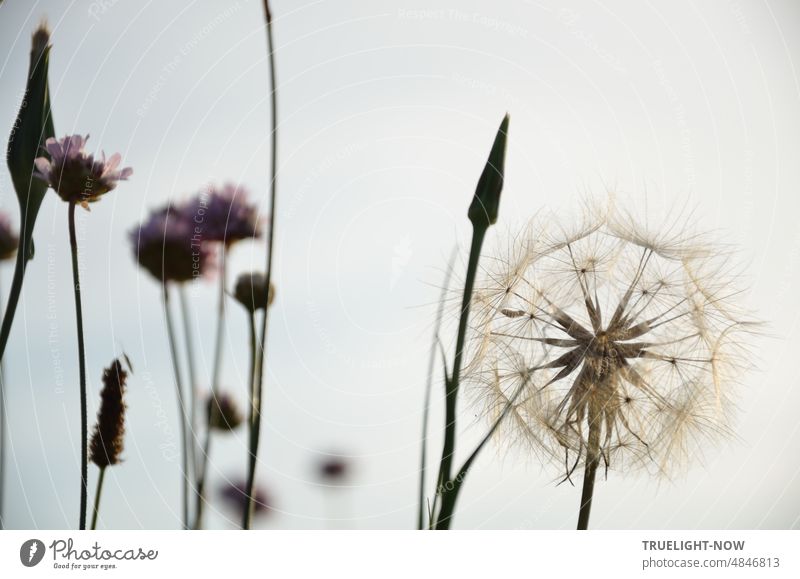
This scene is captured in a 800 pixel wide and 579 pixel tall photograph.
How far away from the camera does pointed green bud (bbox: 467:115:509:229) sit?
4.59 feet

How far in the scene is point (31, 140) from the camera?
1352 millimetres

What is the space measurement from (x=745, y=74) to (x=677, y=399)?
90 cm

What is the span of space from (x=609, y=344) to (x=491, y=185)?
359 mm

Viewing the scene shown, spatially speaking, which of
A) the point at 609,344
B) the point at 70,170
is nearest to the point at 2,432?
the point at 70,170

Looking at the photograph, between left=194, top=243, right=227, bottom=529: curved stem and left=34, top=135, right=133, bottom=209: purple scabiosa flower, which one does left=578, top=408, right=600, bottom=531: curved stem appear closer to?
left=194, top=243, right=227, bottom=529: curved stem

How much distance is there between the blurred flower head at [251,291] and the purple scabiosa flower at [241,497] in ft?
1.20

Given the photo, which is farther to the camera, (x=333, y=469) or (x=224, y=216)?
(x=333, y=469)

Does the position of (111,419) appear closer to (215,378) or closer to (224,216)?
(215,378)

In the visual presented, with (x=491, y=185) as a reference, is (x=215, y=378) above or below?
below

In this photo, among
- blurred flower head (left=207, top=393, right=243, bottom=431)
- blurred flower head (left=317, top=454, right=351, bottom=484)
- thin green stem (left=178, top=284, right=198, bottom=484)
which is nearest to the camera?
thin green stem (left=178, top=284, right=198, bottom=484)

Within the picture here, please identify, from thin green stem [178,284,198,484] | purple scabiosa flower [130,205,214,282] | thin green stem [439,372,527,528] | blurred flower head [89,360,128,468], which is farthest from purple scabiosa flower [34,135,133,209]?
thin green stem [439,372,527,528]

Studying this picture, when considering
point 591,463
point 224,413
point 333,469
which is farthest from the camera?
point 333,469

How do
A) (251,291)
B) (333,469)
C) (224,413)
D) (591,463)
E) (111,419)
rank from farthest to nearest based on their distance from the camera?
(333,469)
(224,413)
(251,291)
(591,463)
(111,419)

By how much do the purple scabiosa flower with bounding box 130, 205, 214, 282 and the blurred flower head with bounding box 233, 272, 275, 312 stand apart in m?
0.07
